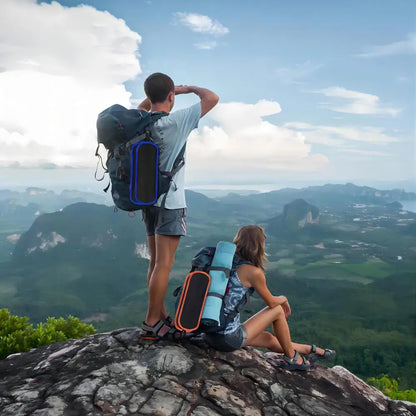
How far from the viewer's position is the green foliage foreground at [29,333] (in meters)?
5.69

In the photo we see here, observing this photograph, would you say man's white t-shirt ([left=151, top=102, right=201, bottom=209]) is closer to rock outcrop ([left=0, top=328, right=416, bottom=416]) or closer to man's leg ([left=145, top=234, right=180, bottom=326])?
man's leg ([left=145, top=234, right=180, bottom=326])

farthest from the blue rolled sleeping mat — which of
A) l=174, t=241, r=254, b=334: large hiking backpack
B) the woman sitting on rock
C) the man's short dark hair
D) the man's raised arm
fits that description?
the man's short dark hair

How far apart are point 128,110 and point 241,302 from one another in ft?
7.30

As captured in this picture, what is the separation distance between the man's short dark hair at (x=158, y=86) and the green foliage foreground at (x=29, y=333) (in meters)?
4.18

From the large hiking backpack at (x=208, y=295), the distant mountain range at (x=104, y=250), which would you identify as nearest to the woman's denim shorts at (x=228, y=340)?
the large hiking backpack at (x=208, y=295)

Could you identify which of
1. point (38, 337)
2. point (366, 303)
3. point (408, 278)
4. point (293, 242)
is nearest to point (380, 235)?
point (293, 242)

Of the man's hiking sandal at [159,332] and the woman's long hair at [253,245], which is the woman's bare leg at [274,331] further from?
the man's hiking sandal at [159,332]

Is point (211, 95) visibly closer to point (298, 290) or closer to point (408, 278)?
point (298, 290)

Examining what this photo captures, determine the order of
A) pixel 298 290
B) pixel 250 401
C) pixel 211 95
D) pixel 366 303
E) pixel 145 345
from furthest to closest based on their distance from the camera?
pixel 298 290
pixel 366 303
pixel 145 345
pixel 211 95
pixel 250 401

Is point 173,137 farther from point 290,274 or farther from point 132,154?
point 290,274

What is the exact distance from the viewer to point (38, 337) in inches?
235

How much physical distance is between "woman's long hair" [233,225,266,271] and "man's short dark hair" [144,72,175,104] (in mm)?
1596

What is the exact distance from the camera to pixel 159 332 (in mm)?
4250

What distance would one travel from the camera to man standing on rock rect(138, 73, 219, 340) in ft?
12.4
